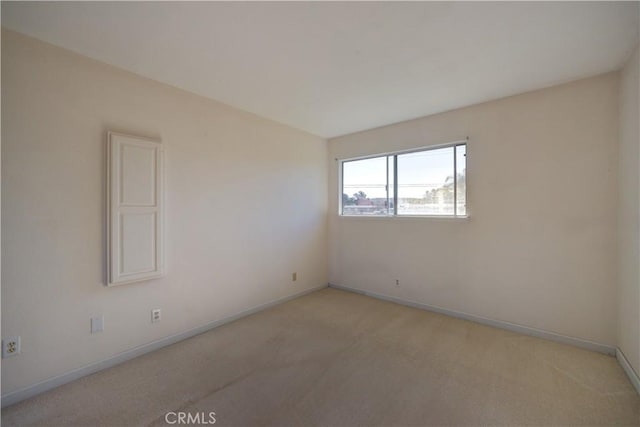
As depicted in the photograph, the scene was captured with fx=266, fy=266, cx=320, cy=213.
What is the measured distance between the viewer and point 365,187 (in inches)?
170

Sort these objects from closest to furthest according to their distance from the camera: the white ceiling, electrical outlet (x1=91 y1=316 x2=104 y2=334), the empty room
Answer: the white ceiling
the empty room
electrical outlet (x1=91 y1=316 x2=104 y2=334)

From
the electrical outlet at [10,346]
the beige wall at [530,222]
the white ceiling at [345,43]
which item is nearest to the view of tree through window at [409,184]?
the beige wall at [530,222]

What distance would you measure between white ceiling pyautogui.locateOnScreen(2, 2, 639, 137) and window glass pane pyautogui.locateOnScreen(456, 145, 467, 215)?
2.18 ft

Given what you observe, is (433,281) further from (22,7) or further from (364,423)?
(22,7)

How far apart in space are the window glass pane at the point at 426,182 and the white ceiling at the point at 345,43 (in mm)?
882

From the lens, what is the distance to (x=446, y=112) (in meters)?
3.38

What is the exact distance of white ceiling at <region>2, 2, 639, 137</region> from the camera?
1679 millimetres

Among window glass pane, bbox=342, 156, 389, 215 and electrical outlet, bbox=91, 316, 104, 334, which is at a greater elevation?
window glass pane, bbox=342, 156, 389, 215

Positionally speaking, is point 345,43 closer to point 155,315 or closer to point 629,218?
point 629,218

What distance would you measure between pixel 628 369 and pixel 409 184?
2646 millimetres

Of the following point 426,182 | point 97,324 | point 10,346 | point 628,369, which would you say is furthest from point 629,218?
point 10,346

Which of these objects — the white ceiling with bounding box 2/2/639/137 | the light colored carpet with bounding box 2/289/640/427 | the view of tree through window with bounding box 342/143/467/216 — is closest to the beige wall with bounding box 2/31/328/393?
the white ceiling with bounding box 2/2/639/137

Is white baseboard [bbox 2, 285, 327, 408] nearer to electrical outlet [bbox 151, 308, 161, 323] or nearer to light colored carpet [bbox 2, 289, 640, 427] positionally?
light colored carpet [bbox 2, 289, 640, 427]

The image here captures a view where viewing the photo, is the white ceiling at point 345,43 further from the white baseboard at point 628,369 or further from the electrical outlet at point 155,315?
the white baseboard at point 628,369
